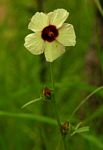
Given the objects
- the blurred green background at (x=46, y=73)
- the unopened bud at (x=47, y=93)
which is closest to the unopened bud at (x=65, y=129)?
the unopened bud at (x=47, y=93)

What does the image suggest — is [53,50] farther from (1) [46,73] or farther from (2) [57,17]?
(1) [46,73]

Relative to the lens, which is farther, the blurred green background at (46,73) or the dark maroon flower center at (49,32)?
the blurred green background at (46,73)

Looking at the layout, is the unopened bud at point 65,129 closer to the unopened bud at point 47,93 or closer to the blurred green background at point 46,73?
the unopened bud at point 47,93

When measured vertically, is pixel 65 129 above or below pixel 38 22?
below

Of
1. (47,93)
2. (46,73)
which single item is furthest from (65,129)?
(46,73)

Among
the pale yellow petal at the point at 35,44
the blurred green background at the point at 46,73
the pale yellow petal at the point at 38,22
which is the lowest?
the blurred green background at the point at 46,73

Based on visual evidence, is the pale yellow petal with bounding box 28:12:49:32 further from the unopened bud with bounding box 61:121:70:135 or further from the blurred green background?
the blurred green background

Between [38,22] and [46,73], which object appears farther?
[46,73]

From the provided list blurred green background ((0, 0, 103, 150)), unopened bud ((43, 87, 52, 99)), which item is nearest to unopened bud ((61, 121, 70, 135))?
unopened bud ((43, 87, 52, 99))
